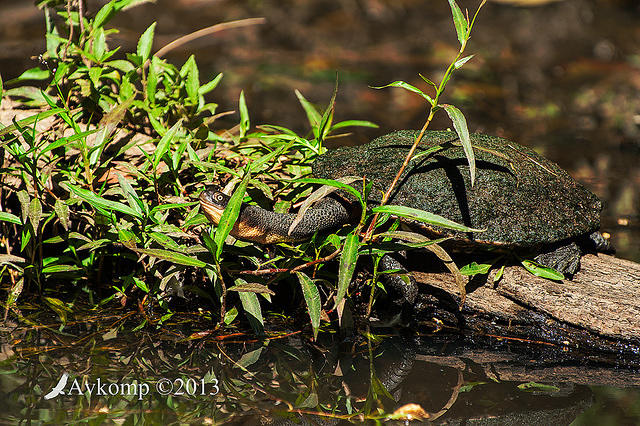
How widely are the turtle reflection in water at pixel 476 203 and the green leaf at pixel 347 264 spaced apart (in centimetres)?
32

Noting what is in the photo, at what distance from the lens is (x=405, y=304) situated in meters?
2.94

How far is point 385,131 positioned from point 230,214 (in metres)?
3.77

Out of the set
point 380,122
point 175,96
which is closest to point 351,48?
point 380,122

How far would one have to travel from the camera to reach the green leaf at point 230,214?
2.48 m

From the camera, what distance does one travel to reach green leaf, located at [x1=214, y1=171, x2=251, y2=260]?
248 cm

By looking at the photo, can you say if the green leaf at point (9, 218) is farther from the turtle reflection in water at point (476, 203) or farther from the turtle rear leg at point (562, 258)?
the turtle rear leg at point (562, 258)

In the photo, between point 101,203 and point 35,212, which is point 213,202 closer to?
point 101,203

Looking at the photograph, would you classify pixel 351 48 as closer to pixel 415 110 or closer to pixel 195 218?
pixel 415 110

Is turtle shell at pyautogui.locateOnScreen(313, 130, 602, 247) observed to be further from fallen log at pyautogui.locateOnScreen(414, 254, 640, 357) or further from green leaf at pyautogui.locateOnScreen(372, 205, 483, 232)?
green leaf at pyautogui.locateOnScreen(372, 205, 483, 232)

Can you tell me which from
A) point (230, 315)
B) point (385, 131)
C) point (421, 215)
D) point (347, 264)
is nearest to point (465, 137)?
point (421, 215)

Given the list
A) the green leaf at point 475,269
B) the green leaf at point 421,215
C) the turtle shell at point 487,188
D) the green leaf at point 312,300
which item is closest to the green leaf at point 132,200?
the green leaf at point 312,300

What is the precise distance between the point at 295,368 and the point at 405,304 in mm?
660

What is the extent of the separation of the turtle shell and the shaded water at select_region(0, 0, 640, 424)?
51 cm

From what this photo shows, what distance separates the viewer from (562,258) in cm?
298
